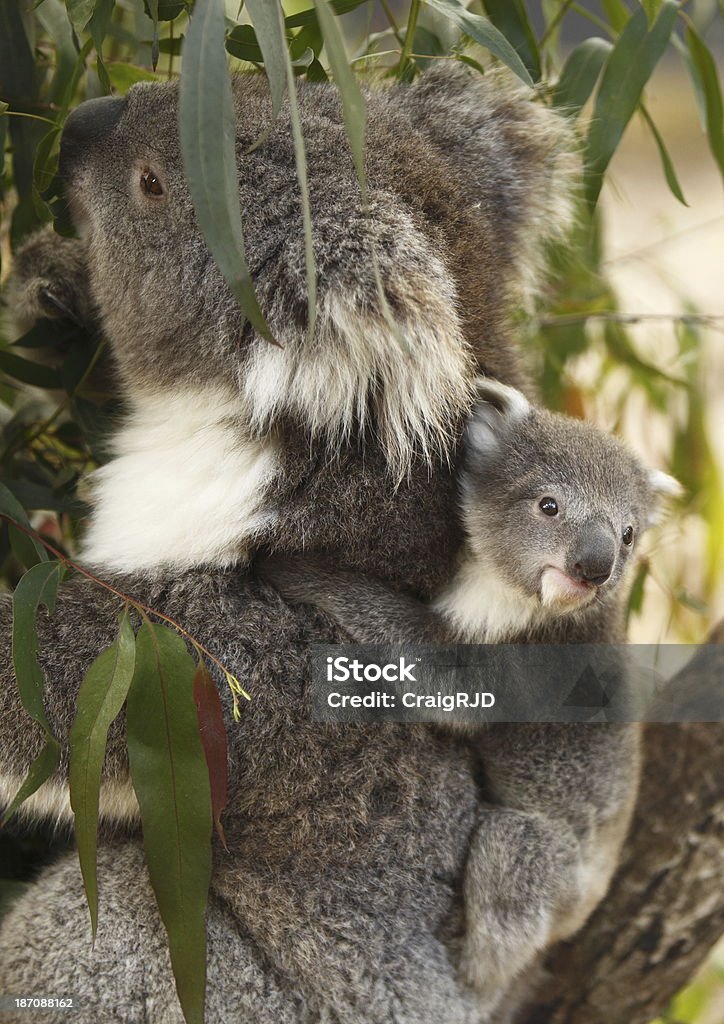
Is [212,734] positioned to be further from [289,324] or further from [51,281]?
[51,281]

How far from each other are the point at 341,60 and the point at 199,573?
0.83 metres

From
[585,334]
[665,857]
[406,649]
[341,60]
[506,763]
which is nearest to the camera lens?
[341,60]

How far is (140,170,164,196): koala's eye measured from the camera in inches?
62.6

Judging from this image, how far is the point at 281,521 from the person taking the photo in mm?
1522

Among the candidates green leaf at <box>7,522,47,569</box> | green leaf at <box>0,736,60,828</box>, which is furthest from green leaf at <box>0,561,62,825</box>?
green leaf at <box>7,522,47,569</box>

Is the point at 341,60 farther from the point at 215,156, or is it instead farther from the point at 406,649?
the point at 406,649

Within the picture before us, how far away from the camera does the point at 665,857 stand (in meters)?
2.07

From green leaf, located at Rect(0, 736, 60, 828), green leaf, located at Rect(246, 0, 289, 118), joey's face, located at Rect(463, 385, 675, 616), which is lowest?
green leaf, located at Rect(0, 736, 60, 828)

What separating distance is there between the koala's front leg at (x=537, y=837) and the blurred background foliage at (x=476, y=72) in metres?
0.53

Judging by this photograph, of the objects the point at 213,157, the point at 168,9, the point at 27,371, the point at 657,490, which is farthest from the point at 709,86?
the point at 27,371

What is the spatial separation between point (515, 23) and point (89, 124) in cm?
78

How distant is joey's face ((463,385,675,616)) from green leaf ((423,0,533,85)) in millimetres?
511

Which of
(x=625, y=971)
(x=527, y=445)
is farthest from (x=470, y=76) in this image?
(x=625, y=971)

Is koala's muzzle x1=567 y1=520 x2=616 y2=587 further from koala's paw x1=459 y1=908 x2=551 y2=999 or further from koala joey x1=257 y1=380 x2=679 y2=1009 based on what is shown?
koala's paw x1=459 y1=908 x2=551 y2=999
